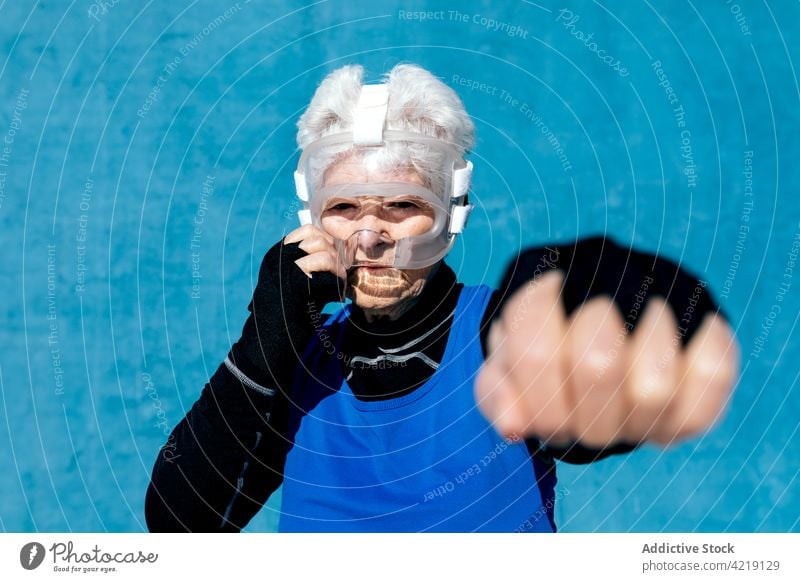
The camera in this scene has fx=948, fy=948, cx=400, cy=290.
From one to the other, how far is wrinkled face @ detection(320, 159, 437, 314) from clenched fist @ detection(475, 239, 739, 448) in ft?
0.82

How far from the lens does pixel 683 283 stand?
95.8 inches

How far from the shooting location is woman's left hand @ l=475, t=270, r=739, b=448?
2008mm

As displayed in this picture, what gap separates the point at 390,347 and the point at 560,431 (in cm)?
39

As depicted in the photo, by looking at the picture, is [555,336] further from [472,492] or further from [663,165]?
[663,165]

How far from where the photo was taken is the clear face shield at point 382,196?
1860 millimetres

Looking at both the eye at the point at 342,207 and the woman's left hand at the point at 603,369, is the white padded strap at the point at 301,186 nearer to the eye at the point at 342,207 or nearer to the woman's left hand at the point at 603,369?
the eye at the point at 342,207

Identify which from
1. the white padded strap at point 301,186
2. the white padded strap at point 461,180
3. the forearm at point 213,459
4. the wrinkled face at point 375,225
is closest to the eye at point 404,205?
the wrinkled face at point 375,225

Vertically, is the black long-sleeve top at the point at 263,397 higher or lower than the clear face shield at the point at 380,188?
lower

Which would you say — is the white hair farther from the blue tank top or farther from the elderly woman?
the blue tank top

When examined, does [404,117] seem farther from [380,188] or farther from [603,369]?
[603,369]

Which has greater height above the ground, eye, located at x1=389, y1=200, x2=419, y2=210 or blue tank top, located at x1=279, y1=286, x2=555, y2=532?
eye, located at x1=389, y1=200, x2=419, y2=210

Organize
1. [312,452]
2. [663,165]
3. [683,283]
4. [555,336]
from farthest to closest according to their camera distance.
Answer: [663,165]
[683,283]
[555,336]
[312,452]

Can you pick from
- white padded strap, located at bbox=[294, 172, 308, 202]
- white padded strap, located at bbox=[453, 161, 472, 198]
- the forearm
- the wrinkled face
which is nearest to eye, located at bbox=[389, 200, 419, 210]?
the wrinkled face

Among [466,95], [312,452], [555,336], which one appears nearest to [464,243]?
[466,95]
